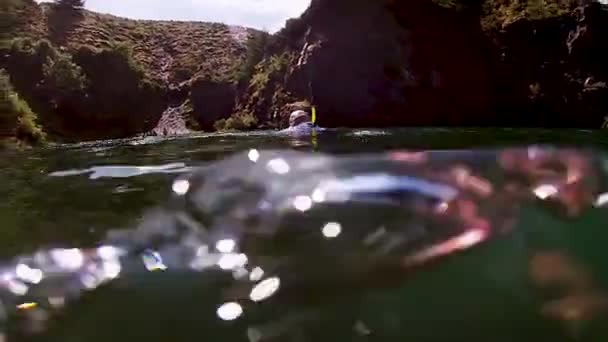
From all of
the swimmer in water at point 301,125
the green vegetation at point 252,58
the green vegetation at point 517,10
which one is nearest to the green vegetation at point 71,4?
the green vegetation at point 252,58

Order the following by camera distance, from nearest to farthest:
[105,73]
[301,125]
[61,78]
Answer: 1. [301,125]
2. [61,78]
3. [105,73]

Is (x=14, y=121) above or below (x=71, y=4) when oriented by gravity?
below

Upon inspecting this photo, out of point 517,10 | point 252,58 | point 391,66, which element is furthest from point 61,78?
point 517,10

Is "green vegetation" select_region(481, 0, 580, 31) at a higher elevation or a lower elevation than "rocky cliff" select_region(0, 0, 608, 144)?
higher

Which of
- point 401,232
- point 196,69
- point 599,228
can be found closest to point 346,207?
point 401,232

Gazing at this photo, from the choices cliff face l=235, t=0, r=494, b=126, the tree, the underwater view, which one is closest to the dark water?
the underwater view

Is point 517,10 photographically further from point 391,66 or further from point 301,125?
point 301,125

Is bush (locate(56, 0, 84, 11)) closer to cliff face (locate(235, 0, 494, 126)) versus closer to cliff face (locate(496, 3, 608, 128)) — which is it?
cliff face (locate(235, 0, 494, 126))

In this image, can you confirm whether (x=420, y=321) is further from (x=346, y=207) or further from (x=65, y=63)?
(x=65, y=63)

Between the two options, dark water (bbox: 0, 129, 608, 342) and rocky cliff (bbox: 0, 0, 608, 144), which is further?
rocky cliff (bbox: 0, 0, 608, 144)

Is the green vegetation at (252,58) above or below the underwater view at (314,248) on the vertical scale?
above

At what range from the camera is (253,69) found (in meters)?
36.4

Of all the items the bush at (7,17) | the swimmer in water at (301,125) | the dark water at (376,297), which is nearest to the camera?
the dark water at (376,297)

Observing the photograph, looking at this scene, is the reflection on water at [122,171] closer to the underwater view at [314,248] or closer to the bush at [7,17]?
the underwater view at [314,248]
